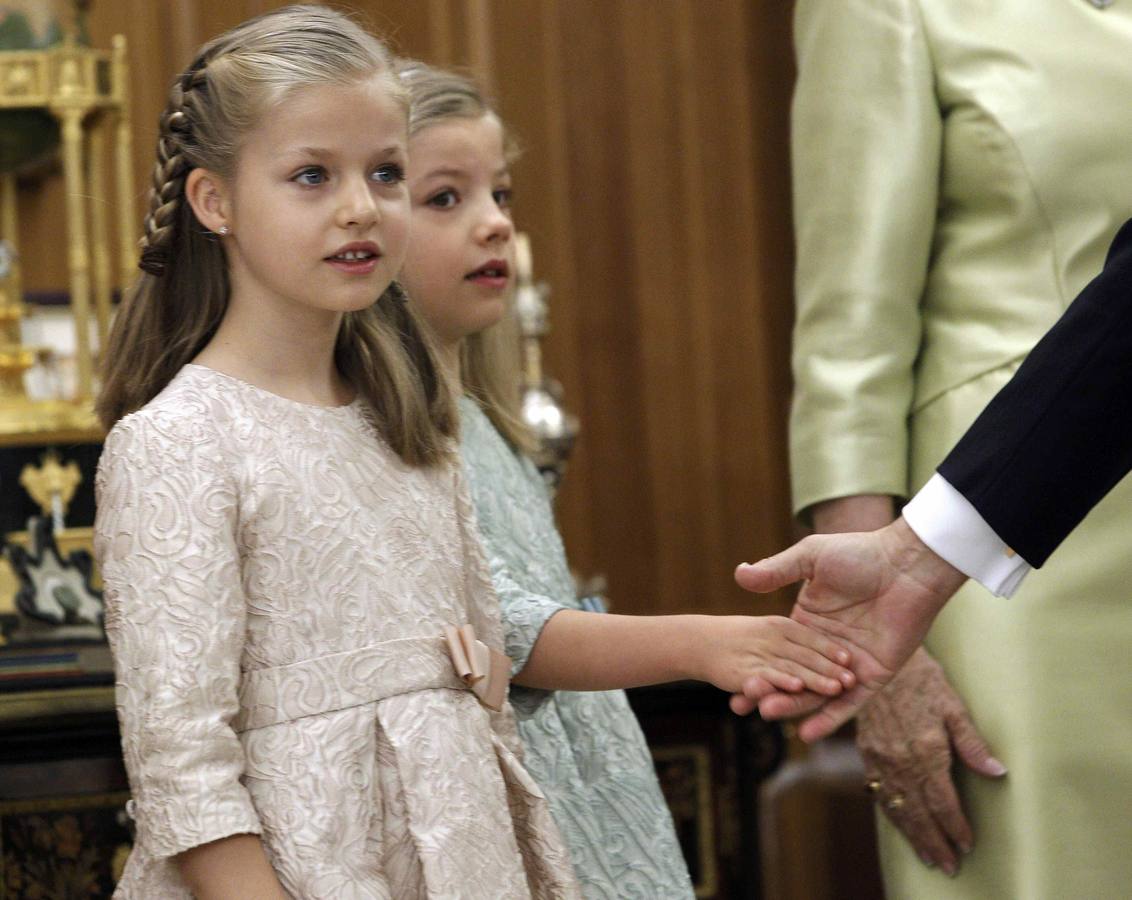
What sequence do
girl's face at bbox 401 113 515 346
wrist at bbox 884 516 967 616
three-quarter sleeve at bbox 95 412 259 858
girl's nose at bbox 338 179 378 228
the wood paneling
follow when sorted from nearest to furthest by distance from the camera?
three-quarter sleeve at bbox 95 412 259 858
girl's nose at bbox 338 179 378 228
wrist at bbox 884 516 967 616
girl's face at bbox 401 113 515 346
the wood paneling

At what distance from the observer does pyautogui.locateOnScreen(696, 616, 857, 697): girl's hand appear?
1.63m

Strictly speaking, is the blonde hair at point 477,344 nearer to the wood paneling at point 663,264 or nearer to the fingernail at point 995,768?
the fingernail at point 995,768

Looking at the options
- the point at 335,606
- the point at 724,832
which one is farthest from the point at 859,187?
the point at 724,832

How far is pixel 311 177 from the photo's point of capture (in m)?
1.46

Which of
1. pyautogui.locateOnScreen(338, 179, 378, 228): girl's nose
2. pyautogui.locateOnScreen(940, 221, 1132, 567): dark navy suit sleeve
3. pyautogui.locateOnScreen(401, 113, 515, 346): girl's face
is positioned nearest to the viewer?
pyautogui.locateOnScreen(338, 179, 378, 228): girl's nose

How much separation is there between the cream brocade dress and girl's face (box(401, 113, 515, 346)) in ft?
1.17

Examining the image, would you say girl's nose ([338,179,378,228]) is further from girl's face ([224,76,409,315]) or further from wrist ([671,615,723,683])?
wrist ([671,615,723,683])

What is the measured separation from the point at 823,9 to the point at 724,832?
124 centimetres

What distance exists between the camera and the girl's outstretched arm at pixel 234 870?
1.33 m

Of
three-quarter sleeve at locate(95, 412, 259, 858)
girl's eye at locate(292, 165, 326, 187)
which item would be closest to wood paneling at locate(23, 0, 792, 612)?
girl's eye at locate(292, 165, 326, 187)

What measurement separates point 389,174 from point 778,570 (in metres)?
Answer: 0.53

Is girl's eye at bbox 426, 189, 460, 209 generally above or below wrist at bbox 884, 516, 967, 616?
above

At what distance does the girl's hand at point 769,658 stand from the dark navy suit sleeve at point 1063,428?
211 mm

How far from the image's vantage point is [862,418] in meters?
1.88
